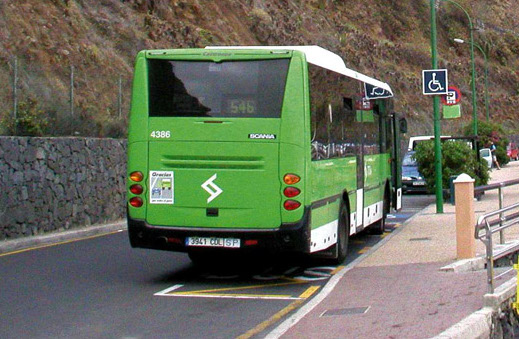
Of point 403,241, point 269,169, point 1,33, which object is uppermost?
point 1,33

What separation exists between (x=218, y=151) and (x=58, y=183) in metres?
8.95

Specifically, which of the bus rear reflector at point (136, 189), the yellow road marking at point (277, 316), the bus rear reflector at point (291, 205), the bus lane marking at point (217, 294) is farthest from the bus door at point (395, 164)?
the bus rear reflector at point (136, 189)

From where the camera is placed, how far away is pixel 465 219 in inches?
530

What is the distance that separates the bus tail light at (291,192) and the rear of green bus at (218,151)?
0.04 feet

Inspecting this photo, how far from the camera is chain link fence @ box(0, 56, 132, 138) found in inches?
883

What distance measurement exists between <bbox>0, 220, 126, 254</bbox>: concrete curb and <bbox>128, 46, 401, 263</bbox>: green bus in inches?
219

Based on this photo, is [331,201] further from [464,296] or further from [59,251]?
[59,251]

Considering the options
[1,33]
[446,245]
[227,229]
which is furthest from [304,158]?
[1,33]

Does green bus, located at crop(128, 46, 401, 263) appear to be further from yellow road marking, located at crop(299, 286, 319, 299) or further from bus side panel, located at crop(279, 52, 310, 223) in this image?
yellow road marking, located at crop(299, 286, 319, 299)

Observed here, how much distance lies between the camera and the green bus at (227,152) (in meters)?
12.1

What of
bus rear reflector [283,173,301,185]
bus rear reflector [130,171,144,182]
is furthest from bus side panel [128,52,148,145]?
bus rear reflector [283,173,301,185]

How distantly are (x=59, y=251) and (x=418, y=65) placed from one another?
58054 millimetres

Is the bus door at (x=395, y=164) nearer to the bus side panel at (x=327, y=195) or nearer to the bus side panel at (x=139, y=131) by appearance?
the bus side panel at (x=327, y=195)

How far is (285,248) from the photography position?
12.2 metres
